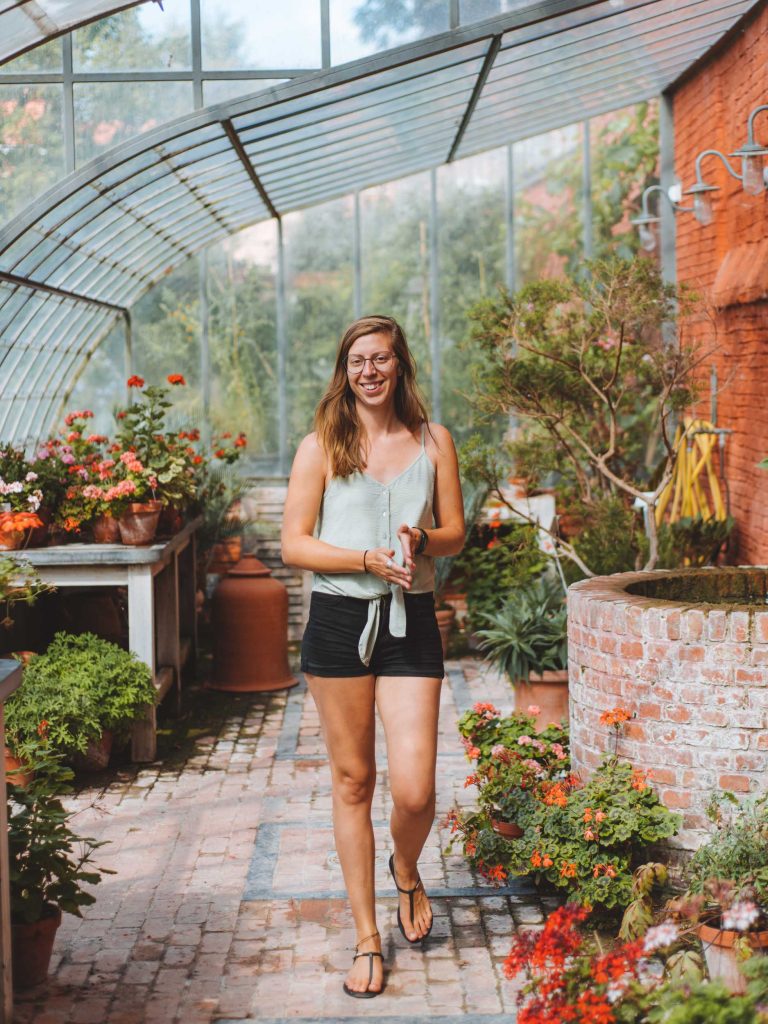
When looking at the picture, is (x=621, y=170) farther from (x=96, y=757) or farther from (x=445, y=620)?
(x=96, y=757)

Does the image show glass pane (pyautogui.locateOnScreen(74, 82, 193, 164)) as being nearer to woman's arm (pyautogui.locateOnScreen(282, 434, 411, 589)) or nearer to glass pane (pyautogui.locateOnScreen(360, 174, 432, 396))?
glass pane (pyautogui.locateOnScreen(360, 174, 432, 396))

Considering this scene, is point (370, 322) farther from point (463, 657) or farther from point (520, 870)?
point (463, 657)

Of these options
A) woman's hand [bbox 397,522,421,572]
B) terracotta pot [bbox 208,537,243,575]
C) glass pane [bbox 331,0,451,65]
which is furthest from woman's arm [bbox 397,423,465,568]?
terracotta pot [bbox 208,537,243,575]

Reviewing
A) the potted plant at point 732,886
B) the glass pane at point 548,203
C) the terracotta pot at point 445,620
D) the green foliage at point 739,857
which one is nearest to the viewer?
the potted plant at point 732,886

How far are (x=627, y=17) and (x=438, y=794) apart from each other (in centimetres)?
481

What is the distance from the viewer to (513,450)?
7.70 metres

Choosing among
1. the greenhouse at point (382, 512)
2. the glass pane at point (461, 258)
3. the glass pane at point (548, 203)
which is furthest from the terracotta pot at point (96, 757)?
the glass pane at point (548, 203)

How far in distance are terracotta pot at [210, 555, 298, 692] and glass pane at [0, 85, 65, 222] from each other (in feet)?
8.69

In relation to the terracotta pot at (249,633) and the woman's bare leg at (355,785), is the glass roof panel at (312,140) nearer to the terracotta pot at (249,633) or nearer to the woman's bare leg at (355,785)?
the terracotta pot at (249,633)

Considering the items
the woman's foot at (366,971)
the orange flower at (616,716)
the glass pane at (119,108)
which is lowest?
the woman's foot at (366,971)

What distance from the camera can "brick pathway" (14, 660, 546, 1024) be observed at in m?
3.74

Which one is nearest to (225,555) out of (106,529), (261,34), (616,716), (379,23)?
(106,529)

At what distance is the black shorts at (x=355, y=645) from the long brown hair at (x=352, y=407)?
0.40 m

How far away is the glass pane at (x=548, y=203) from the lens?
11156mm
